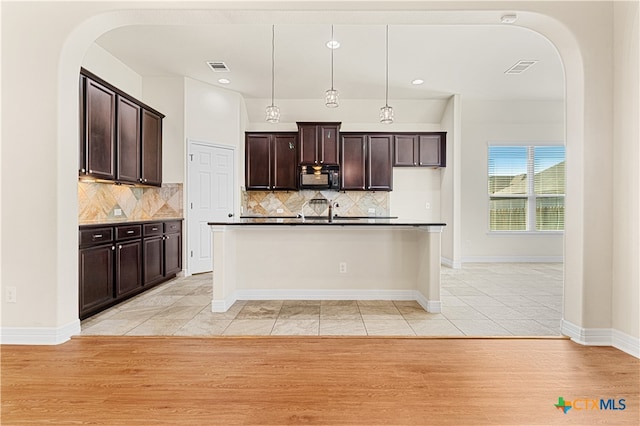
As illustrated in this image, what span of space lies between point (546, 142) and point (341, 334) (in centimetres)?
660

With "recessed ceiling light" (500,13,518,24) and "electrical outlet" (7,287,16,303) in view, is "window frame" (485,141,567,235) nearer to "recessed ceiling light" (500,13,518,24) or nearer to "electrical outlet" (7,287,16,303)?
"recessed ceiling light" (500,13,518,24)

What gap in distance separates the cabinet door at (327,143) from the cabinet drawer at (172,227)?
2.89m

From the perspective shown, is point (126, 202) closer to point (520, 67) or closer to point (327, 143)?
point (327, 143)

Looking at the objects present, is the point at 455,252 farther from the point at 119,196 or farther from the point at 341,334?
the point at 119,196

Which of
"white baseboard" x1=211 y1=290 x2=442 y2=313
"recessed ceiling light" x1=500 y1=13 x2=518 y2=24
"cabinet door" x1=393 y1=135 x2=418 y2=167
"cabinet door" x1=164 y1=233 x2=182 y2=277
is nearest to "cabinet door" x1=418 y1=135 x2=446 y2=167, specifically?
"cabinet door" x1=393 y1=135 x2=418 y2=167

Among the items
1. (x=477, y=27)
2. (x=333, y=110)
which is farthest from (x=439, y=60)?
(x=333, y=110)

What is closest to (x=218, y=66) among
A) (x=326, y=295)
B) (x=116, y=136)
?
(x=116, y=136)

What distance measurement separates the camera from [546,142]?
272 inches

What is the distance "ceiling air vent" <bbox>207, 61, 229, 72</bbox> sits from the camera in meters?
4.85

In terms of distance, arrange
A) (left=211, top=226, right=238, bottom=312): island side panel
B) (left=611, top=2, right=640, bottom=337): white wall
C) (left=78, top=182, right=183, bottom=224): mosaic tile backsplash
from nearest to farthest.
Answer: (left=611, top=2, right=640, bottom=337): white wall → (left=211, top=226, right=238, bottom=312): island side panel → (left=78, top=182, right=183, bottom=224): mosaic tile backsplash

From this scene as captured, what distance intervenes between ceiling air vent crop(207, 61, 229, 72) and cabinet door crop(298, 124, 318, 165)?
1.85 m

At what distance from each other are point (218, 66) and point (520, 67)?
4603 mm

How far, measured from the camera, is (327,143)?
6.55 meters

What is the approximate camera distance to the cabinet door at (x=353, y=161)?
6.64 m
